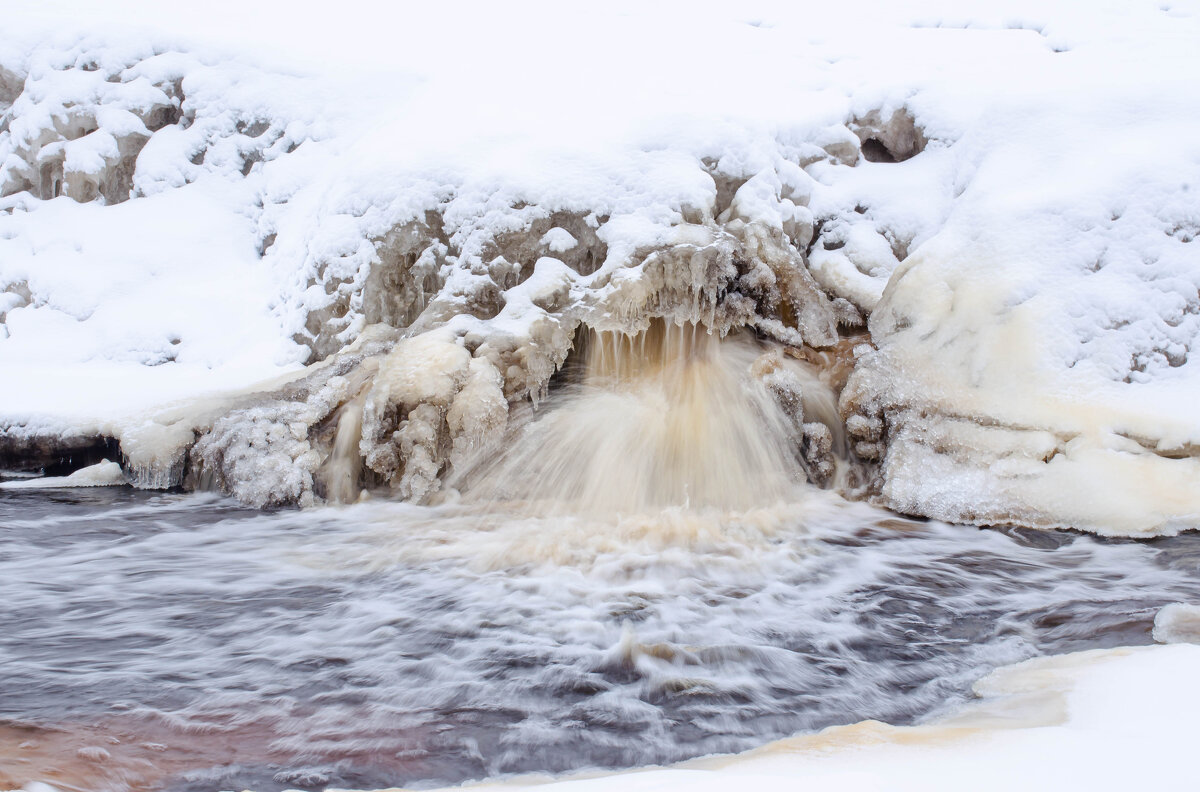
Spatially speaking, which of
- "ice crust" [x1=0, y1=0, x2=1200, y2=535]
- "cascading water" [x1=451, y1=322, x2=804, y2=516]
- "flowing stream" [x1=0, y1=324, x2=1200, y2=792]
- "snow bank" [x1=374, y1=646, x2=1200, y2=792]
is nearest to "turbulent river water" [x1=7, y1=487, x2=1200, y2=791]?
"flowing stream" [x1=0, y1=324, x2=1200, y2=792]

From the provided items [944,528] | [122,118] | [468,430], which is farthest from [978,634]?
[122,118]

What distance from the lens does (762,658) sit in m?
2.59

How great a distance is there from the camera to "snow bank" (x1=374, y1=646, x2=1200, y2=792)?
4.46 feet

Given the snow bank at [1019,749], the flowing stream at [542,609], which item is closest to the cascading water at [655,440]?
the flowing stream at [542,609]

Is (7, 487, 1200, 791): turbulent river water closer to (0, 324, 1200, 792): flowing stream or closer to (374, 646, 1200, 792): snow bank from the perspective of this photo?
(0, 324, 1200, 792): flowing stream

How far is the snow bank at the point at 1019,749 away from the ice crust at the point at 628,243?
2154mm

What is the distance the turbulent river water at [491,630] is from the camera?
205 centimetres

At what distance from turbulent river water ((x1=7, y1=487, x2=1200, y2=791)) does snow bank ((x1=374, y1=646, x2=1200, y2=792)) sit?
1.15 ft

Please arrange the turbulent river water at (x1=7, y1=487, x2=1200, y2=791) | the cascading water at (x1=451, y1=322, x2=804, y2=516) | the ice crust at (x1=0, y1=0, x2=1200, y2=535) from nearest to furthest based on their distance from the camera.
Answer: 1. the turbulent river water at (x1=7, y1=487, x2=1200, y2=791)
2. the ice crust at (x1=0, y1=0, x2=1200, y2=535)
3. the cascading water at (x1=451, y1=322, x2=804, y2=516)

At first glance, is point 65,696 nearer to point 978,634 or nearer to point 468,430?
point 468,430

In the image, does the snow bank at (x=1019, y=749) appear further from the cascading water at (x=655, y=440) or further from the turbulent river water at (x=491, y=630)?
the cascading water at (x=655, y=440)

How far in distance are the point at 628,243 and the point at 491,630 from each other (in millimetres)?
2798

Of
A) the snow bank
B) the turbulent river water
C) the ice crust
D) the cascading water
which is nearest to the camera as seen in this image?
the snow bank

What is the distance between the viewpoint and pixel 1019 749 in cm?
150
